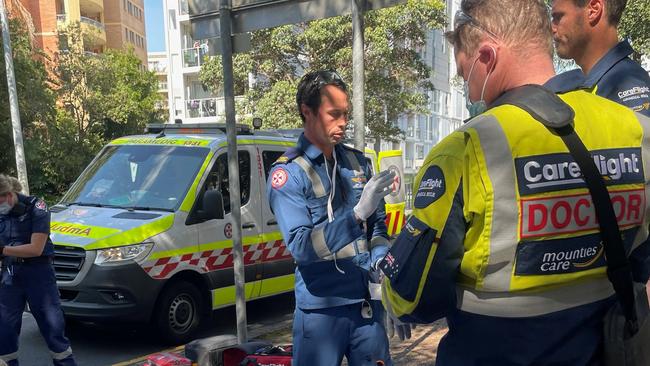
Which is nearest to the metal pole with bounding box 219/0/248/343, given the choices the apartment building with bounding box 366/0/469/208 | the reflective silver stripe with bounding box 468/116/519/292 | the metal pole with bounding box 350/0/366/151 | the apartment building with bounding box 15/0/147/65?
the metal pole with bounding box 350/0/366/151

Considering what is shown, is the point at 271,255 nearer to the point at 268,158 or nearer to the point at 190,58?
the point at 268,158

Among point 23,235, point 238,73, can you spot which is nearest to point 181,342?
point 23,235

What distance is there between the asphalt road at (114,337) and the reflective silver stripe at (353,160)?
3.59 meters

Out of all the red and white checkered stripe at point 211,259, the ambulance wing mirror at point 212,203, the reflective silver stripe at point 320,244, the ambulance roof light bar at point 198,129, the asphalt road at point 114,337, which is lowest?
the asphalt road at point 114,337

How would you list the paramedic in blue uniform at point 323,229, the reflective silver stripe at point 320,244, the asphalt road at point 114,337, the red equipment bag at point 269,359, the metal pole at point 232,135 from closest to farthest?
the reflective silver stripe at point 320,244 < the paramedic in blue uniform at point 323,229 < the red equipment bag at point 269,359 < the metal pole at point 232,135 < the asphalt road at point 114,337

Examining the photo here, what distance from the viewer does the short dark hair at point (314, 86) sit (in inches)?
102

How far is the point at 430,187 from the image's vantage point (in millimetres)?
1251

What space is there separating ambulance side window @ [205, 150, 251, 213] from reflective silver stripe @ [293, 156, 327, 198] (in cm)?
352

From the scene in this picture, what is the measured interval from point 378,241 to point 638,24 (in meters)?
8.75

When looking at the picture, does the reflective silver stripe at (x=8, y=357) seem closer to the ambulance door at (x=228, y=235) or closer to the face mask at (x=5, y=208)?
the face mask at (x=5, y=208)

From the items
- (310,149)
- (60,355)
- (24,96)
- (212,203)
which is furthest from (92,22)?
(310,149)

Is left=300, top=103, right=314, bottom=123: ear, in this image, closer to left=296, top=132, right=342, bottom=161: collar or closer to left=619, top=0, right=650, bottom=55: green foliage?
left=296, top=132, right=342, bottom=161: collar

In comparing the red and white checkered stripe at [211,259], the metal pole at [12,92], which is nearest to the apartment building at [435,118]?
the metal pole at [12,92]

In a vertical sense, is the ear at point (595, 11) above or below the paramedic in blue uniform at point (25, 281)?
above
